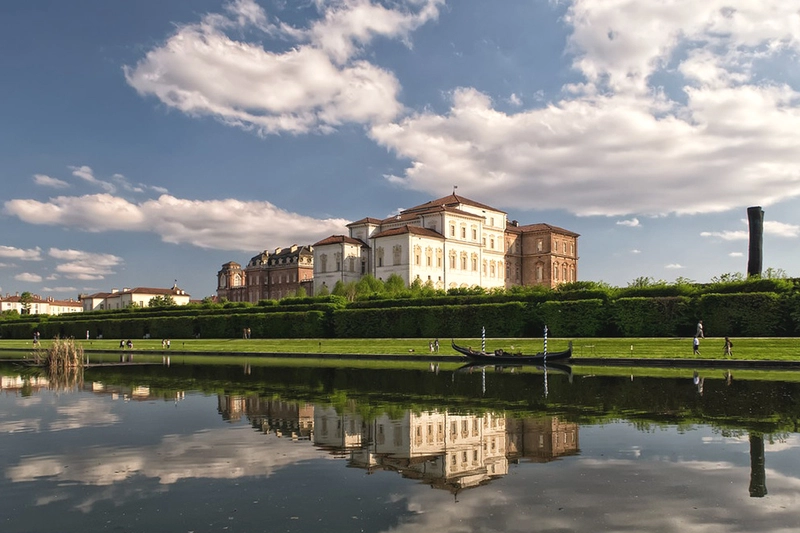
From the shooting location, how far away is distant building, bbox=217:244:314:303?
14288 centimetres

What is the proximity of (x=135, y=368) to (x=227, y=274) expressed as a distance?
128m

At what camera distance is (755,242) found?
5497cm

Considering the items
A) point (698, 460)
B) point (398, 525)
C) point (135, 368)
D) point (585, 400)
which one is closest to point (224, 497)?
point (398, 525)

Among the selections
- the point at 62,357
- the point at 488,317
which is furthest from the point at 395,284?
the point at 62,357

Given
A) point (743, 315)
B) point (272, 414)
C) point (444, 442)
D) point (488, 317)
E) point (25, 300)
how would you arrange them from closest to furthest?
point (444, 442) → point (272, 414) → point (743, 315) → point (488, 317) → point (25, 300)

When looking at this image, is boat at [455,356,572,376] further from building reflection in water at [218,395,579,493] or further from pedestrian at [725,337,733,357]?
building reflection in water at [218,395,579,493]

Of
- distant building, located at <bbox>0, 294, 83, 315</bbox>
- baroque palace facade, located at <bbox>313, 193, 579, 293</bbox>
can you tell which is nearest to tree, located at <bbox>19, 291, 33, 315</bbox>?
distant building, located at <bbox>0, 294, 83, 315</bbox>

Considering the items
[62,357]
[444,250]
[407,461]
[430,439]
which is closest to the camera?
[407,461]

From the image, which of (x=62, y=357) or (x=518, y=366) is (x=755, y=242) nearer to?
(x=518, y=366)

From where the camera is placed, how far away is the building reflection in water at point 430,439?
10.4m

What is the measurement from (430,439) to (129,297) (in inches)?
6365

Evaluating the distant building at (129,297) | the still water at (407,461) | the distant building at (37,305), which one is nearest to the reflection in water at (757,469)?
the still water at (407,461)

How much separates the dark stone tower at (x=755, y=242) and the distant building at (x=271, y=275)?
91759mm

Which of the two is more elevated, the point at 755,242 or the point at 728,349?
the point at 755,242
